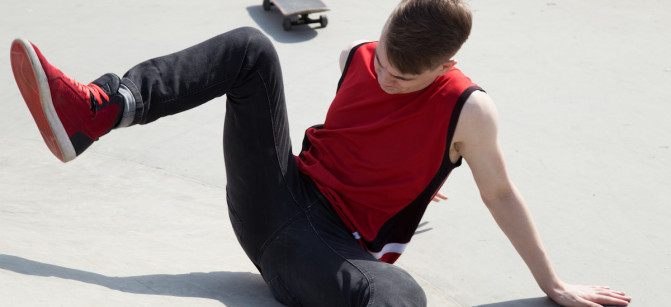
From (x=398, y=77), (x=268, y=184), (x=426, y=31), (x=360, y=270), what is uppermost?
(x=426, y=31)

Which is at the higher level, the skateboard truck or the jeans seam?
the jeans seam

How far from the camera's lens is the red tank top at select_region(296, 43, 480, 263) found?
1.98 meters

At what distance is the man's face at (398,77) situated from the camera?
1.90 m

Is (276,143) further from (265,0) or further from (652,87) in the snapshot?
(265,0)

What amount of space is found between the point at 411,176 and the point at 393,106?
21cm

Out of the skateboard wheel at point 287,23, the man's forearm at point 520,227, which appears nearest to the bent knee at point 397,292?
the man's forearm at point 520,227

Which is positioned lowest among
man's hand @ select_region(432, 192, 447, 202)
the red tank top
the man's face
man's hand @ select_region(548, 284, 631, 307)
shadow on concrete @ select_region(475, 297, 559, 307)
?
shadow on concrete @ select_region(475, 297, 559, 307)

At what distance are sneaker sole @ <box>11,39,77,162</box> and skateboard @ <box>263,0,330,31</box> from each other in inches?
114

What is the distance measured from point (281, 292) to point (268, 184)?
314 millimetres

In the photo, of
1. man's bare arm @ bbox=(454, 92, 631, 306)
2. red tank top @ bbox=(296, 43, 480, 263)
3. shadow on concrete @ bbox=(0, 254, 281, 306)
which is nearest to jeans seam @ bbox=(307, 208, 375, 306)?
red tank top @ bbox=(296, 43, 480, 263)

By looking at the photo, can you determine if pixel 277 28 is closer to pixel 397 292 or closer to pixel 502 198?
pixel 502 198

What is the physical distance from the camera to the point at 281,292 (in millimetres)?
2053

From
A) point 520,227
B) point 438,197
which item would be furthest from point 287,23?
point 520,227

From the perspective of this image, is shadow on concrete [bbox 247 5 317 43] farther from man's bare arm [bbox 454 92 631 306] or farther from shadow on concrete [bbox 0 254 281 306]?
man's bare arm [bbox 454 92 631 306]
